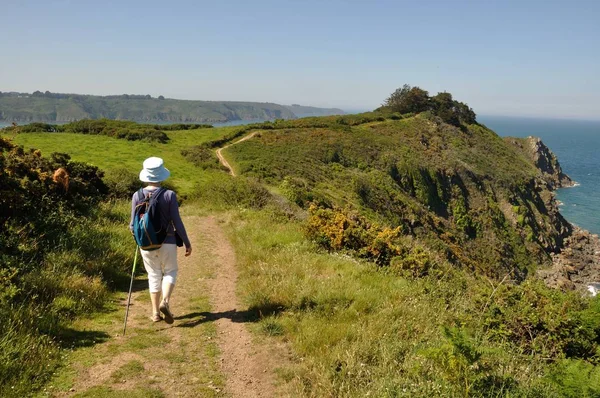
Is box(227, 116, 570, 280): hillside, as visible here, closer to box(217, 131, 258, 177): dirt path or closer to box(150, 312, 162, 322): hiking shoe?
box(217, 131, 258, 177): dirt path

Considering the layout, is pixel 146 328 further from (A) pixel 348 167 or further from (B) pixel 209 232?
(A) pixel 348 167

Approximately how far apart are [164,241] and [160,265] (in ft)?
1.43

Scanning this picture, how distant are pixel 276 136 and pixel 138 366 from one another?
41.1 metres

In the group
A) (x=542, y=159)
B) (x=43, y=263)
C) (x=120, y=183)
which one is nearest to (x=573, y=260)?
(x=120, y=183)

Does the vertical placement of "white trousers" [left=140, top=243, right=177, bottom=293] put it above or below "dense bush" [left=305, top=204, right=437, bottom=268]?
above

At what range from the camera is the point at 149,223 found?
5555 mm

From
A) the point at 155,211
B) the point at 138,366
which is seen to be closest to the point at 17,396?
the point at 138,366

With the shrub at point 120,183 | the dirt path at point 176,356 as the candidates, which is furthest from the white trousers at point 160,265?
the shrub at point 120,183

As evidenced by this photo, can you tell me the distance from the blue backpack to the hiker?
0.04 m

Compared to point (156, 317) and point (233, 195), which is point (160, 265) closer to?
point (156, 317)

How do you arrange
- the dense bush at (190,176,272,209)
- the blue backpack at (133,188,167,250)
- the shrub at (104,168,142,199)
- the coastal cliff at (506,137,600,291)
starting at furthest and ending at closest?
1. the coastal cliff at (506,137,600,291)
2. the dense bush at (190,176,272,209)
3. the shrub at (104,168,142,199)
4. the blue backpack at (133,188,167,250)

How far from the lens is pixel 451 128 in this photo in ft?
224

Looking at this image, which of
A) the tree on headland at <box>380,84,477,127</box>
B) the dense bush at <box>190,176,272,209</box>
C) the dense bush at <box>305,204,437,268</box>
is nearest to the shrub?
the dense bush at <box>190,176,272,209</box>

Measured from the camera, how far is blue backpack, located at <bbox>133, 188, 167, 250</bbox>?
5.57m
